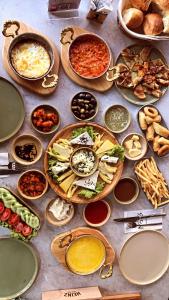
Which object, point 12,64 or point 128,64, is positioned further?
point 128,64

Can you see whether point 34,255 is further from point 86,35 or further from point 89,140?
point 86,35

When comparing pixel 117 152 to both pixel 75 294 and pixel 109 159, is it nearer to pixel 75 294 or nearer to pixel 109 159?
pixel 109 159

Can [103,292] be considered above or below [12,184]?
below

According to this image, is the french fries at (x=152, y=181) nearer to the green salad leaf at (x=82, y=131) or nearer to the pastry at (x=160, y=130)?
the pastry at (x=160, y=130)

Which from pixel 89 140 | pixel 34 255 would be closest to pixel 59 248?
pixel 34 255

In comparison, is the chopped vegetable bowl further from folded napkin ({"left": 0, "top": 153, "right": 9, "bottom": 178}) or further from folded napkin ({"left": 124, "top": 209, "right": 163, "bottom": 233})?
folded napkin ({"left": 124, "top": 209, "right": 163, "bottom": 233})

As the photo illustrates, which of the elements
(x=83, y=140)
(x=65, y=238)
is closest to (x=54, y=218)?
(x=65, y=238)
